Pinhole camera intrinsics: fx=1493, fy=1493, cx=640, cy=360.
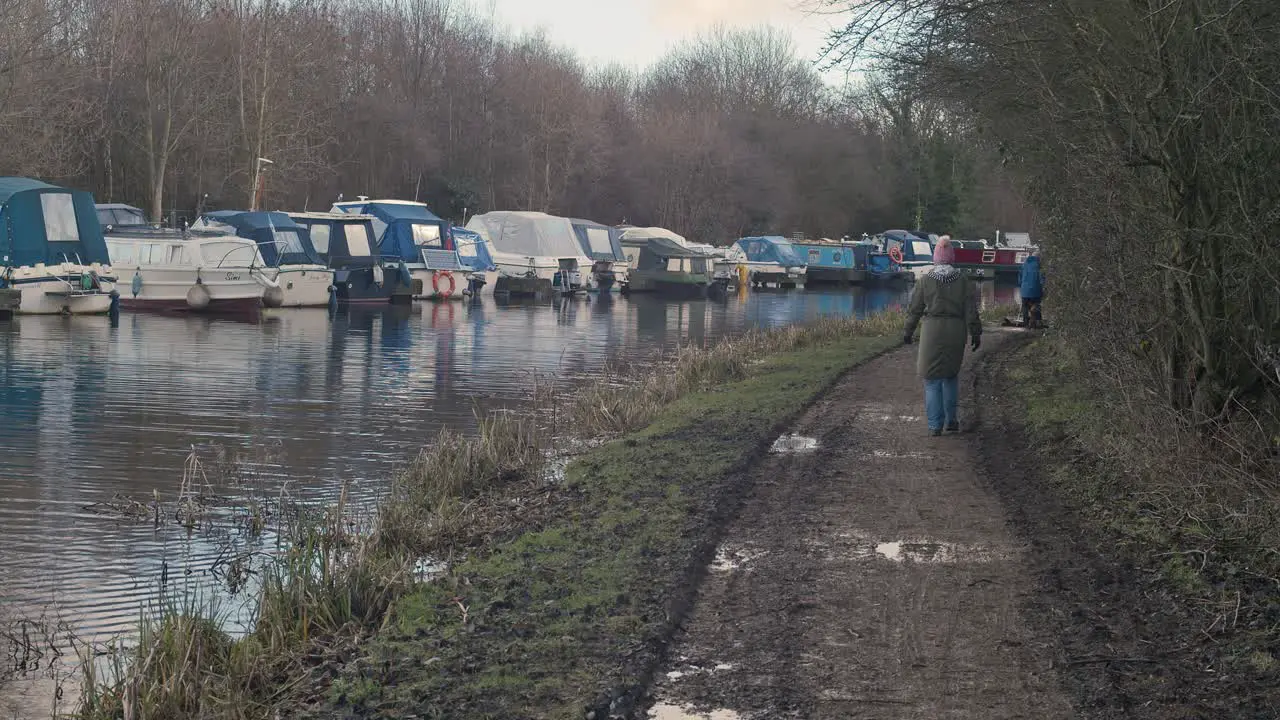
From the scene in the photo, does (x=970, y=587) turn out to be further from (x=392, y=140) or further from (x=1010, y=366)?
(x=392, y=140)

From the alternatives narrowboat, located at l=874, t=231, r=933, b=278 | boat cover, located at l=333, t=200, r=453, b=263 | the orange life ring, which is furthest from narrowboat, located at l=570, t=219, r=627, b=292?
narrowboat, located at l=874, t=231, r=933, b=278

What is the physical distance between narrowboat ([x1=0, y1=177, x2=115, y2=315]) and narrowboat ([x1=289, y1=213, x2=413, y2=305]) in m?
9.74

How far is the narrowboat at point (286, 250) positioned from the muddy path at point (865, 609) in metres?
29.9

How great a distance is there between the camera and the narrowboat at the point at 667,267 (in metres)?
60.2

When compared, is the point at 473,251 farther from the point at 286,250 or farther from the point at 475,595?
the point at 475,595

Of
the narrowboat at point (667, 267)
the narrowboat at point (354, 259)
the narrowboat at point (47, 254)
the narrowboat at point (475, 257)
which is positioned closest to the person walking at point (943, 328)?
the narrowboat at point (47, 254)

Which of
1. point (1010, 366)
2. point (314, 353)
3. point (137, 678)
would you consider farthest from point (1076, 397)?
point (314, 353)

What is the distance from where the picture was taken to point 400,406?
1850cm

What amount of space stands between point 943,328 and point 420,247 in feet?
119

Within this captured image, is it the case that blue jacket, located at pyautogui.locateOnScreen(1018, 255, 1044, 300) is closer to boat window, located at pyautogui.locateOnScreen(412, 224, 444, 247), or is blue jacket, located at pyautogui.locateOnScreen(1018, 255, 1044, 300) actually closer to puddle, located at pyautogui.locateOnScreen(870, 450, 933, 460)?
puddle, located at pyautogui.locateOnScreen(870, 450, 933, 460)

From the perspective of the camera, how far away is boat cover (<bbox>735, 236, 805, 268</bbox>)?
7119cm

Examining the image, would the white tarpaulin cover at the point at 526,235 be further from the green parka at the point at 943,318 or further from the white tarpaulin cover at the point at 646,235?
the green parka at the point at 943,318

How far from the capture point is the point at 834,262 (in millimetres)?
74375

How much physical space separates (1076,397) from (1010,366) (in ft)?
17.7
